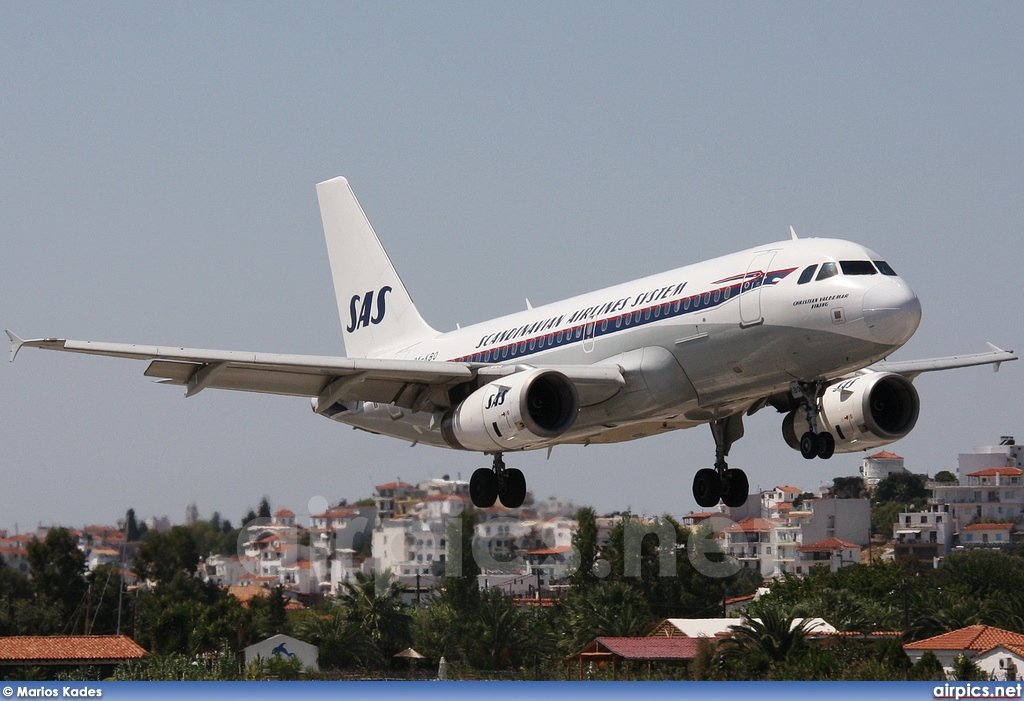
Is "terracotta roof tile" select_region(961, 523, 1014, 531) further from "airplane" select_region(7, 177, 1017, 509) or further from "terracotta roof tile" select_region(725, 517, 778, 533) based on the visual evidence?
"airplane" select_region(7, 177, 1017, 509)

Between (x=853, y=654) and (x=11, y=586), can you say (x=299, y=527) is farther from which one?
(x=853, y=654)

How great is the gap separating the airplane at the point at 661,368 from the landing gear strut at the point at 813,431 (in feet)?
0.10

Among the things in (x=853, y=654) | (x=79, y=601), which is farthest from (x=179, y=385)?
(x=853, y=654)

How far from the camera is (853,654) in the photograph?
54.8 metres

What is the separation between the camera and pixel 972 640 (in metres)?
58.7

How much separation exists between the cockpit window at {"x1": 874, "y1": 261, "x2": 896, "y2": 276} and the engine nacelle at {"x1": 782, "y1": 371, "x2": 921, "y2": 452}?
13.7ft

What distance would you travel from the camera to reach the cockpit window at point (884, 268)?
30.7m

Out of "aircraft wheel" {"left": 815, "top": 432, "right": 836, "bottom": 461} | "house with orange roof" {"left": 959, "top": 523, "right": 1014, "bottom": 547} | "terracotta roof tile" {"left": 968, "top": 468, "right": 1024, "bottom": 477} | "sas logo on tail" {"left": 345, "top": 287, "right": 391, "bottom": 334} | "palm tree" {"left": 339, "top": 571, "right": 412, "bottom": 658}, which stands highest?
"terracotta roof tile" {"left": 968, "top": 468, "right": 1024, "bottom": 477}

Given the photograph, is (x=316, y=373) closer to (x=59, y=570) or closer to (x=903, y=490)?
(x=59, y=570)

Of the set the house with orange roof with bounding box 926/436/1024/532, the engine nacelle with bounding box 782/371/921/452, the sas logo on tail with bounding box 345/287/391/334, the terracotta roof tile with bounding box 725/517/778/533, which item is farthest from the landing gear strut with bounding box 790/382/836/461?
the house with orange roof with bounding box 926/436/1024/532

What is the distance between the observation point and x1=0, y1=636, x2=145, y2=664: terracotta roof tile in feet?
166

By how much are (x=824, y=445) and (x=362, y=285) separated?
60.1 ft

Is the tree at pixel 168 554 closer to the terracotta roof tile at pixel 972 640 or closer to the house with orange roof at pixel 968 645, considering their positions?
the house with orange roof at pixel 968 645

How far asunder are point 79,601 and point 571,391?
2968 centimetres
